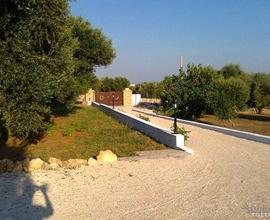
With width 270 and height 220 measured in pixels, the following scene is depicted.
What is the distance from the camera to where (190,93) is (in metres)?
38.3

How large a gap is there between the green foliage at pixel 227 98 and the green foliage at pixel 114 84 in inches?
1947

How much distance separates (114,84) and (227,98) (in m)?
51.7

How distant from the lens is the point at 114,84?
8494 centimetres

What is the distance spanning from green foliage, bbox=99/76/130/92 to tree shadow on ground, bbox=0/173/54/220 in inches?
2906

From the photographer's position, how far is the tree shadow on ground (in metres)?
6.99

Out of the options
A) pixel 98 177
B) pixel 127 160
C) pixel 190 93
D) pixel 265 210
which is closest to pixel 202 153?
pixel 127 160

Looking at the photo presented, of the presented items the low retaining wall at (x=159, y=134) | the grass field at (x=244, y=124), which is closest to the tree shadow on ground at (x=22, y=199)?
the low retaining wall at (x=159, y=134)

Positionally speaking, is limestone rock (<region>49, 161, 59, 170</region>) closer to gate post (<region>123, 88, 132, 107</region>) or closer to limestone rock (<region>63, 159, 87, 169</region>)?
limestone rock (<region>63, 159, 87, 169</region>)

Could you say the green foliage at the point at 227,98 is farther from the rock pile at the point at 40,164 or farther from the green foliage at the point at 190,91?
the rock pile at the point at 40,164

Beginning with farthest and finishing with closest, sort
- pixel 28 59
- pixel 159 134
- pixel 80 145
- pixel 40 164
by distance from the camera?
pixel 80 145 → pixel 159 134 → pixel 28 59 → pixel 40 164

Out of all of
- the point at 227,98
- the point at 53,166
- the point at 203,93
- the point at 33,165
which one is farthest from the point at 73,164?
the point at 203,93

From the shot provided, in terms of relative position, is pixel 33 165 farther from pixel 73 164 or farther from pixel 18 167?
pixel 73 164

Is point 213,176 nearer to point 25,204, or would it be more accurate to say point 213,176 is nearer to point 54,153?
point 25,204

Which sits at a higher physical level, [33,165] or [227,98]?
[227,98]
